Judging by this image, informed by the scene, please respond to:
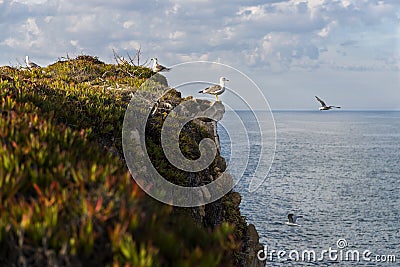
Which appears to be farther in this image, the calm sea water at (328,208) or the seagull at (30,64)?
the calm sea water at (328,208)

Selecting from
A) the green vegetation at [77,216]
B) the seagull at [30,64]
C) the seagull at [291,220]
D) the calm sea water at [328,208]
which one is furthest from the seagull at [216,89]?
the seagull at [291,220]

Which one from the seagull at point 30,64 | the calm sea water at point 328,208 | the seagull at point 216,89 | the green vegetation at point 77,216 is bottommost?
the calm sea water at point 328,208

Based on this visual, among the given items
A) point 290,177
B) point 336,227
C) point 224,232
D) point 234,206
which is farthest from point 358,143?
point 224,232

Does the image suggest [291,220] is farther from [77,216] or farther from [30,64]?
[77,216]

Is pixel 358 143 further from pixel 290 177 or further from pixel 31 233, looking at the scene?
pixel 31 233

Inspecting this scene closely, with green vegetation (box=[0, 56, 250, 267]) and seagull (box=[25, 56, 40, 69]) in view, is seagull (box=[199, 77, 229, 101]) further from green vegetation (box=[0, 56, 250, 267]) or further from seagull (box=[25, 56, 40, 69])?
seagull (box=[25, 56, 40, 69])

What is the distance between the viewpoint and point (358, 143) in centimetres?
14175

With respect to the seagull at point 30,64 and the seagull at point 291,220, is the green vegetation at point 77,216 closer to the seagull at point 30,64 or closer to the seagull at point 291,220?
the seagull at point 30,64

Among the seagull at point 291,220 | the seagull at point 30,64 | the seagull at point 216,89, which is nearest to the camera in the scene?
the seagull at point 216,89

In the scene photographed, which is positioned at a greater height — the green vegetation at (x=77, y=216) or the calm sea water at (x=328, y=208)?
the green vegetation at (x=77, y=216)

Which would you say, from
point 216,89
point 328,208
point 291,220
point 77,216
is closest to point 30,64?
point 216,89

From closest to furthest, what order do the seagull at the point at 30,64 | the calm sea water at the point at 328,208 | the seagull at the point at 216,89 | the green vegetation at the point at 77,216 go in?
the green vegetation at the point at 77,216, the seagull at the point at 216,89, the seagull at the point at 30,64, the calm sea water at the point at 328,208

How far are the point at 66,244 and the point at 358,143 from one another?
145 m

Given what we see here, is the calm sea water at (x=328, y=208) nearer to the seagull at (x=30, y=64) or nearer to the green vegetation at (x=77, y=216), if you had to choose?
the seagull at (x=30, y=64)
